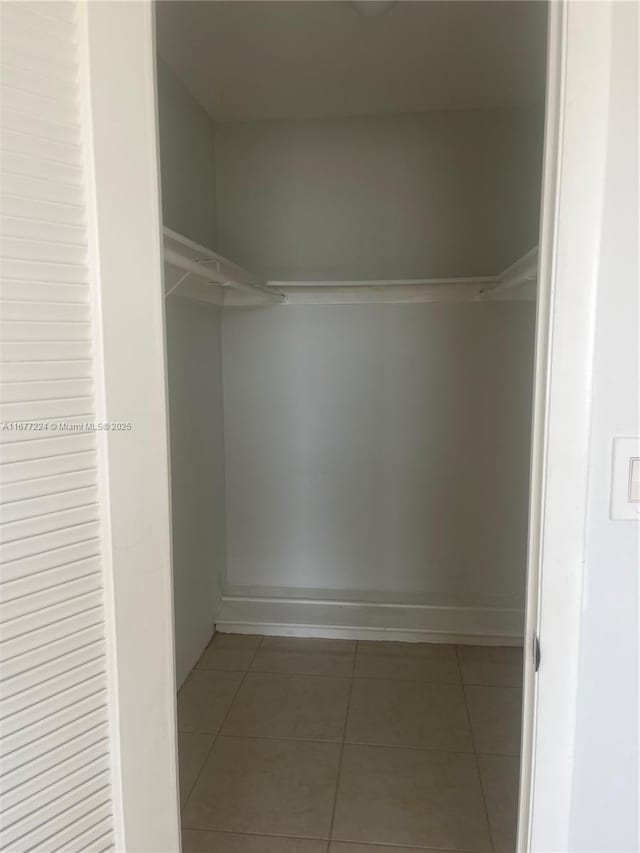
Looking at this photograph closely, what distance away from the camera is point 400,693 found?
2.61 meters

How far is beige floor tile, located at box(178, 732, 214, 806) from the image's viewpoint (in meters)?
2.08

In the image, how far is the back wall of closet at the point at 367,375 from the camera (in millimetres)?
2916

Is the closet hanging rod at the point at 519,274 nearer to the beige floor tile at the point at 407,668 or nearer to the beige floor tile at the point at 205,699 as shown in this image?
the beige floor tile at the point at 407,668

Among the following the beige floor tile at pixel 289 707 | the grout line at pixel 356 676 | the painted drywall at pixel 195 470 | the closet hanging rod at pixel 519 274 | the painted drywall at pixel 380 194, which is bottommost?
the beige floor tile at pixel 289 707

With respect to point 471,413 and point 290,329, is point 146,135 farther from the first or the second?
point 471,413

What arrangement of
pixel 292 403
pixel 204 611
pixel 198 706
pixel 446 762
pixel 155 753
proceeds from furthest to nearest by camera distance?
pixel 292 403
pixel 204 611
pixel 198 706
pixel 446 762
pixel 155 753

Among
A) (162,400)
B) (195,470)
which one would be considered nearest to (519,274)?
(162,400)

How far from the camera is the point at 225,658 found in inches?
114

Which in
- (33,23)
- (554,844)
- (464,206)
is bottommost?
(554,844)

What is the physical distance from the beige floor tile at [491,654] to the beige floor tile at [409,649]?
5cm

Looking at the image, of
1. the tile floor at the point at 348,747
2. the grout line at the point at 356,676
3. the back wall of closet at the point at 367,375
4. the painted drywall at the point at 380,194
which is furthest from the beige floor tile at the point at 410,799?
the painted drywall at the point at 380,194

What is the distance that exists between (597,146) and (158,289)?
0.70 m

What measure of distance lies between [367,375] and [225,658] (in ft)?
4.82

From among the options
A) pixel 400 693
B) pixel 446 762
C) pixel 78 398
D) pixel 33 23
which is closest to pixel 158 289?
pixel 78 398
